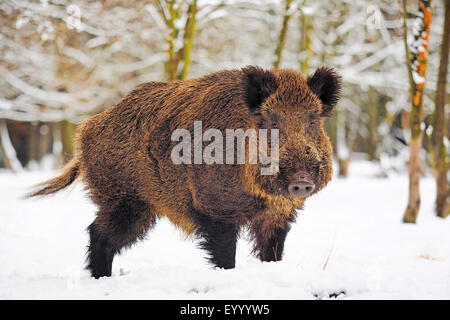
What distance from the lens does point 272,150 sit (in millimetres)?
3721

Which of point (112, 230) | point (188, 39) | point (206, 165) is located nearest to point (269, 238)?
point (206, 165)

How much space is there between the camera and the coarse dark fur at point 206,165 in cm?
382

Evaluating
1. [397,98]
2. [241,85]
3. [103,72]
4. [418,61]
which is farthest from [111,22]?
[397,98]

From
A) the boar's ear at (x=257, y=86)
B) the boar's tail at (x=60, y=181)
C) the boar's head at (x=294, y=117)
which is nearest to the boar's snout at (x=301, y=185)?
the boar's head at (x=294, y=117)

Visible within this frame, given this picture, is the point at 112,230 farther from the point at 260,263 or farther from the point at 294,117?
the point at 294,117

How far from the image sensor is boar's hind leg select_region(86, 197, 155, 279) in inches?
181

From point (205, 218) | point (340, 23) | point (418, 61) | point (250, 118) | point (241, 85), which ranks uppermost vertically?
point (340, 23)

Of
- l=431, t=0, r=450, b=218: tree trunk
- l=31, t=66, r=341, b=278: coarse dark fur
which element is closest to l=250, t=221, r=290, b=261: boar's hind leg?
l=31, t=66, r=341, b=278: coarse dark fur

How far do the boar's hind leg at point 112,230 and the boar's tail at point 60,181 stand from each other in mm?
772

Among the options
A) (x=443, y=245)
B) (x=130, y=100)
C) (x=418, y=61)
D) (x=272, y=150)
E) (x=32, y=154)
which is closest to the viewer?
(x=272, y=150)

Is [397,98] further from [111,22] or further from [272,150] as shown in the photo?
[272,150]

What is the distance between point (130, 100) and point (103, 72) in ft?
41.2

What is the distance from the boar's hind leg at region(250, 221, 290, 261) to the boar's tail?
7.27 feet

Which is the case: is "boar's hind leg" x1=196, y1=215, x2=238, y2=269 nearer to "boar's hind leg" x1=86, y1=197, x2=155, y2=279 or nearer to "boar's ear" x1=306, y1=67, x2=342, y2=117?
"boar's hind leg" x1=86, y1=197, x2=155, y2=279
